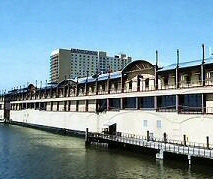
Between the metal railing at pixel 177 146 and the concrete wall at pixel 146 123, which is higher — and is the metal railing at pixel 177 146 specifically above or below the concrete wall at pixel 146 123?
below

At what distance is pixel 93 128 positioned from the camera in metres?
85.2

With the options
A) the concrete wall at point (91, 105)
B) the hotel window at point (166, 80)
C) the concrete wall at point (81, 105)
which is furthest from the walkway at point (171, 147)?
the concrete wall at point (81, 105)

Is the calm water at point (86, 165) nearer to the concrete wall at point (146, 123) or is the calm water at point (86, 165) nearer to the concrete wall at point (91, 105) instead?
the concrete wall at point (146, 123)

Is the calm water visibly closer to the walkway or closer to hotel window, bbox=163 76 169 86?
the walkway

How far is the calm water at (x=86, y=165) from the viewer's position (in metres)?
44.2

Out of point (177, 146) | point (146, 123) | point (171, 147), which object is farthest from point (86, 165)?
point (146, 123)

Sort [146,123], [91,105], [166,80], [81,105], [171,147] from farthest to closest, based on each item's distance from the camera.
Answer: [81,105] → [91,105] → [166,80] → [146,123] → [171,147]

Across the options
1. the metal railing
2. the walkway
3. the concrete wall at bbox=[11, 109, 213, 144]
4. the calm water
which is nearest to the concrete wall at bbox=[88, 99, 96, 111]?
the concrete wall at bbox=[11, 109, 213, 144]

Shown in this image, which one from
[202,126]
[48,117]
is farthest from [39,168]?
[48,117]

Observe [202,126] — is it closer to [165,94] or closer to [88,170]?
[165,94]

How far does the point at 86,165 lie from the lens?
50.8 meters

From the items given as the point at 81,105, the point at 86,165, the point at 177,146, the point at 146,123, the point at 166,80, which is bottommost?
the point at 86,165

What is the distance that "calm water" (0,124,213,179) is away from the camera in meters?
44.2

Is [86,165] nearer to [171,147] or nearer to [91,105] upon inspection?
[171,147]
